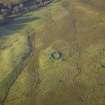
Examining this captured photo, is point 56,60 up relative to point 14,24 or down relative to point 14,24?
down

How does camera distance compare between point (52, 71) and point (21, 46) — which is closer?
point (52, 71)

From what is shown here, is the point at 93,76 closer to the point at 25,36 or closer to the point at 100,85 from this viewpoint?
the point at 100,85

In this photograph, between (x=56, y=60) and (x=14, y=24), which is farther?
(x=14, y=24)

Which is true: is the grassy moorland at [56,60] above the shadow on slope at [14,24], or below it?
below

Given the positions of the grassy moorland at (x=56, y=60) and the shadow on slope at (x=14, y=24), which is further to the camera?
the shadow on slope at (x=14, y=24)

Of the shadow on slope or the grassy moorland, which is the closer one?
the grassy moorland

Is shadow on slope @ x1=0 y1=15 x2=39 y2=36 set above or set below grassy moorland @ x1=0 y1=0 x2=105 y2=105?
above

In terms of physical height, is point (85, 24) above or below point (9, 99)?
above

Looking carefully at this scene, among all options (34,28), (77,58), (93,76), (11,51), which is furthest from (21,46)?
(93,76)
